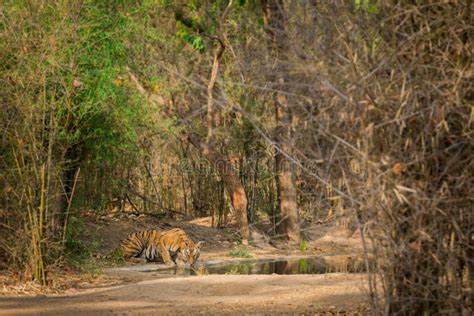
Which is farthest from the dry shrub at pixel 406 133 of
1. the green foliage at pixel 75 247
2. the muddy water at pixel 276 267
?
the green foliage at pixel 75 247

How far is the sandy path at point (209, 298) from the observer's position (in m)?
10.2

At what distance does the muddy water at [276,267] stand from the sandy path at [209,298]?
205 cm

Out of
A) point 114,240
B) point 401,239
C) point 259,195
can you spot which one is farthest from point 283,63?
point 259,195

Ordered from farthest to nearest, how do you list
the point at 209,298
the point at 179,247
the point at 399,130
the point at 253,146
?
the point at 253,146 → the point at 179,247 → the point at 209,298 → the point at 399,130

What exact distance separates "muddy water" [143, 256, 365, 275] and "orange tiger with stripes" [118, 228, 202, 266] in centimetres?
41

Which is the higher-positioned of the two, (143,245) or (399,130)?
(399,130)

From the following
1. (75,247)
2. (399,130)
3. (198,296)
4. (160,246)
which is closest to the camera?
(399,130)

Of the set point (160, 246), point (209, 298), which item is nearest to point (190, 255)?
point (160, 246)

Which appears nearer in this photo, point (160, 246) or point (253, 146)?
point (160, 246)

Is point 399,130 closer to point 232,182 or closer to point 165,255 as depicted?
point 165,255

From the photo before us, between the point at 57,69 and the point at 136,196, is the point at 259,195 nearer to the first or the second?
the point at 136,196

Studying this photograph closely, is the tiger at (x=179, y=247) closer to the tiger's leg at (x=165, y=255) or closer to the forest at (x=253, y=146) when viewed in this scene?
the tiger's leg at (x=165, y=255)

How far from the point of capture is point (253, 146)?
67.3 ft

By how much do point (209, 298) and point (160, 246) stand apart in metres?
5.42
